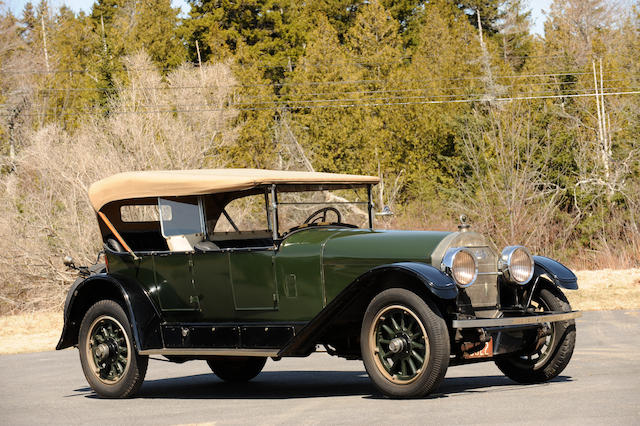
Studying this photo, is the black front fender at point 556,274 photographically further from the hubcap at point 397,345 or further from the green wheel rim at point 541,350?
the hubcap at point 397,345

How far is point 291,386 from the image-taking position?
9.42m

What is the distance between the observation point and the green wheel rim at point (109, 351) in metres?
9.19

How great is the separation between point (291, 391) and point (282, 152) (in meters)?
43.0

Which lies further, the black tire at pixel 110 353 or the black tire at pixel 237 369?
the black tire at pixel 237 369

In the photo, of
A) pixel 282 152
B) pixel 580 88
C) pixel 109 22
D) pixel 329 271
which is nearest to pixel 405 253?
pixel 329 271

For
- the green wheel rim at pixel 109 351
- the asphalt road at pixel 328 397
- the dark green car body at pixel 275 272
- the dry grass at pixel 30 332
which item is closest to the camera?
the asphalt road at pixel 328 397

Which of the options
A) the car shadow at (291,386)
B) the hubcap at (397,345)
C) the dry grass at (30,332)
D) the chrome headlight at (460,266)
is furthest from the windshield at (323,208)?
the dry grass at (30,332)

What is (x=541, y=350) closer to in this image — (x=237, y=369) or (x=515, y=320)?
(x=515, y=320)

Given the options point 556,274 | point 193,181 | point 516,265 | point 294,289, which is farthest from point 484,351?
point 193,181

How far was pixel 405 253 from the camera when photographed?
777 centimetres

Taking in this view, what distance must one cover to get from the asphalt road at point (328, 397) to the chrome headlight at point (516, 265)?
93 cm

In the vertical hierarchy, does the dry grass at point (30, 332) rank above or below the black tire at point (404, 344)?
below

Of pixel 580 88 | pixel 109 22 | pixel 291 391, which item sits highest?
pixel 109 22

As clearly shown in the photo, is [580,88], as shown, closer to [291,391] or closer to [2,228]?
[2,228]
